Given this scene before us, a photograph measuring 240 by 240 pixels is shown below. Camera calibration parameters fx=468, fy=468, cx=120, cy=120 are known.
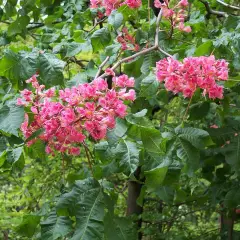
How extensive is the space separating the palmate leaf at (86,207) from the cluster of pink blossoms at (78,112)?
0.25 metres

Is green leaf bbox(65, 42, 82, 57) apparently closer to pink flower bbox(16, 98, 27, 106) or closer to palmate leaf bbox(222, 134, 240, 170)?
pink flower bbox(16, 98, 27, 106)

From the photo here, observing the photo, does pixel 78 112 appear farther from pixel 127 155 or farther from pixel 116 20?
pixel 116 20

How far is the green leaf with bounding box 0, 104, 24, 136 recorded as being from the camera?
1574 mm

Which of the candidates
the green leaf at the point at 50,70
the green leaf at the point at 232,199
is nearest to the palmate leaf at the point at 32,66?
the green leaf at the point at 50,70

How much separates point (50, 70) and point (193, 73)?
23.2 inches

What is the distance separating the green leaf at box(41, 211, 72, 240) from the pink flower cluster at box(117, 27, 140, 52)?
35.1 inches

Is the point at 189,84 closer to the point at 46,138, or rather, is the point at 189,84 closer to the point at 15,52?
the point at 46,138

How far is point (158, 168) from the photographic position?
1.66 m

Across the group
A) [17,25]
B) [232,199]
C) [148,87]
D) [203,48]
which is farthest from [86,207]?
[17,25]

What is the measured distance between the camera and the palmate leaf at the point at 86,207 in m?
1.62

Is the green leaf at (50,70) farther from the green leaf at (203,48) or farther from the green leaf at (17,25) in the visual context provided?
the green leaf at (17,25)

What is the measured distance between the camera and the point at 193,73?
174 cm

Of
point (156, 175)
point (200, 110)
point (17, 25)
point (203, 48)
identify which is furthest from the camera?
point (17, 25)

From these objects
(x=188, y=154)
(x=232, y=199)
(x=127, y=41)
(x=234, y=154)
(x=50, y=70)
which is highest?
(x=50, y=70)
